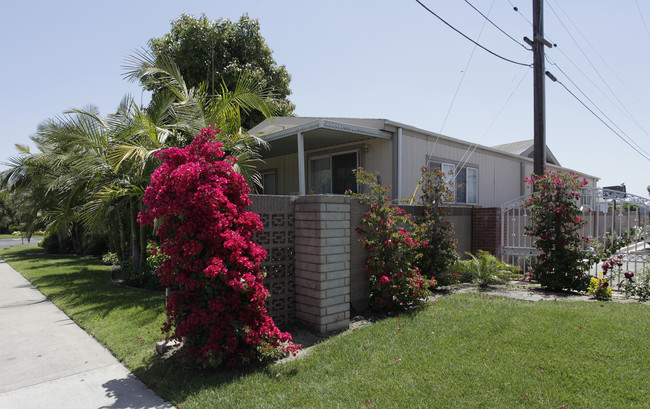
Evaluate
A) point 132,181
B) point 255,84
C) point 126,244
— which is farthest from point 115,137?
point 126,244

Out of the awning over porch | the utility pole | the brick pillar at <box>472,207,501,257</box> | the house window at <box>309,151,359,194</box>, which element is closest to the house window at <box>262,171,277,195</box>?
the awning over porch

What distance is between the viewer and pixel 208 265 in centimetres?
365

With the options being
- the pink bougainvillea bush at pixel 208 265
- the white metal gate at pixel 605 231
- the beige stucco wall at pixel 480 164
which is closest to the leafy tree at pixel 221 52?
the beige stucco wall at pixel 480 164

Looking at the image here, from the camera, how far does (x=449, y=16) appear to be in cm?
919

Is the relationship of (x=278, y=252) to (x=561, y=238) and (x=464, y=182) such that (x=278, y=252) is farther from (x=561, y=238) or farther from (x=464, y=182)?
(x=464, y=182)

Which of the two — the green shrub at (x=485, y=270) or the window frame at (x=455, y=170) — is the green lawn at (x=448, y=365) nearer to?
the green shrub at (x=485, y=270)

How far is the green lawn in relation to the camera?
124 inches

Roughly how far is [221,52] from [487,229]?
44.9 feet

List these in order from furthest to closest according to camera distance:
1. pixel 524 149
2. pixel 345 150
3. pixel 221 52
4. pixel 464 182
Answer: pixel 221 52
pixel 524 149
pixel 464 182
pixel 345 150

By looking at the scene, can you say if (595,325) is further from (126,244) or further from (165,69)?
(126,244)

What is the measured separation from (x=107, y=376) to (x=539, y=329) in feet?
15.3

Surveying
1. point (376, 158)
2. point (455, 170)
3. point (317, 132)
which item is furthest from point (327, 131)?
point (455, 170)

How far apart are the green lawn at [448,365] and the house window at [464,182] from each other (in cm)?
586

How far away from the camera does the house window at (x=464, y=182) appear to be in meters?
11.1
